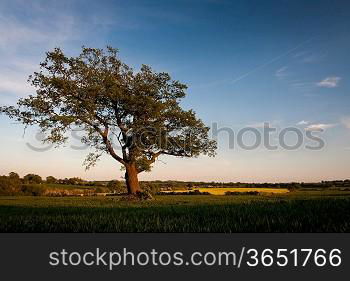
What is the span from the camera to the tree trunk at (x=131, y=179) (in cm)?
3606

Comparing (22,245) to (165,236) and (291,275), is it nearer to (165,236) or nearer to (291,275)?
(165,236)

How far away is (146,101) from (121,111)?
3139 mm

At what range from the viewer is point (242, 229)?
581 cm

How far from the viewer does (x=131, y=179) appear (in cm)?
3609

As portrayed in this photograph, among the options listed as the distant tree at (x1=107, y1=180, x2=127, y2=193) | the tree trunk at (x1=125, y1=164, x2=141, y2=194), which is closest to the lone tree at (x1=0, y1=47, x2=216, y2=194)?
the tree trunk at (x1=125, y1=164, x2=141, y2=194)

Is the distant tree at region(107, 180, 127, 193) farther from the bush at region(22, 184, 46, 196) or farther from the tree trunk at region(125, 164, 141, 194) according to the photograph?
the tree trunk at region(125, 164, 141, 194)

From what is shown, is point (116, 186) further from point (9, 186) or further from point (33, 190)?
point (9, 186)

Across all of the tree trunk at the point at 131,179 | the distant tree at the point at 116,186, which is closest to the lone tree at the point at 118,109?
the tree trunk at the point at 131,179

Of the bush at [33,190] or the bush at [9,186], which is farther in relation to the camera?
the bush at [33,190]

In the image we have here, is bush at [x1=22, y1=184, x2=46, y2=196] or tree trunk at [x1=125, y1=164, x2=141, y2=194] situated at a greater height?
tree trunk at [x1=125, y1=164, x2=141, y2=194]

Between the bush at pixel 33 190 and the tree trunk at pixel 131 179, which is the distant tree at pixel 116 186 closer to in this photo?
the bush at pixel 33 190

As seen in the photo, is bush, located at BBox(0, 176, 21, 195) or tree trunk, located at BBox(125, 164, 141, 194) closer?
tree trunk, located at BBox(125, 164, 141, 194)

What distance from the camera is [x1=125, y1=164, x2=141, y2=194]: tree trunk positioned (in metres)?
36.1

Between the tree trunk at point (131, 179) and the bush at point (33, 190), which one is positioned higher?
the tree trunk at point (131, 179)
